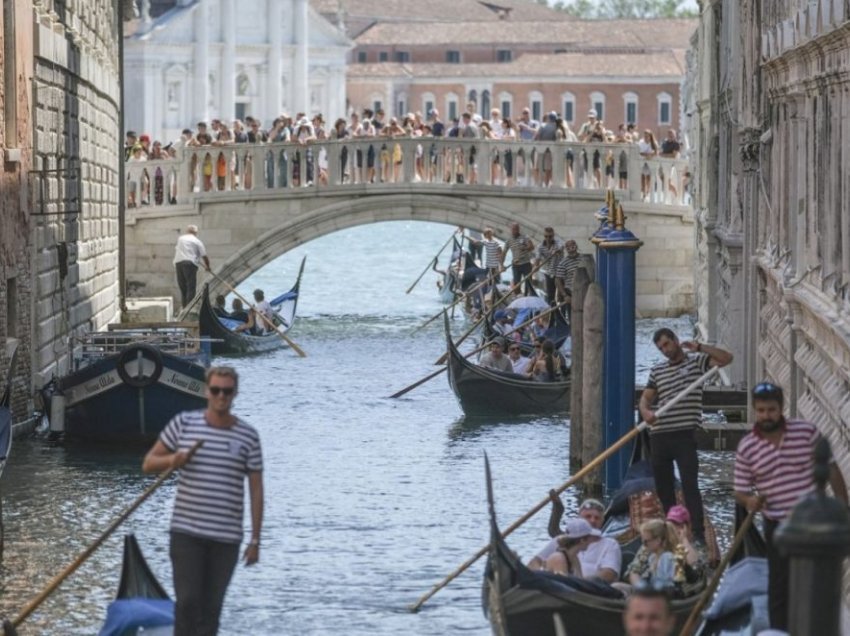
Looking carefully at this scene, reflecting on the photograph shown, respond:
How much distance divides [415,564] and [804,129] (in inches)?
90.2

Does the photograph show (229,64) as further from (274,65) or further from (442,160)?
(442,160)

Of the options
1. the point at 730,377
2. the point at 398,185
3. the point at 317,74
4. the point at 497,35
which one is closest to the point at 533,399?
the point at 730,377

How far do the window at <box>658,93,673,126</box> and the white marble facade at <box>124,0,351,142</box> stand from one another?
6.96 meters

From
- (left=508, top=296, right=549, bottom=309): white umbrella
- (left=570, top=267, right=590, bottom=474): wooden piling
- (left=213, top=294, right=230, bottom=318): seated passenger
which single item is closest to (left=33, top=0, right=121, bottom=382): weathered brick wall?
(left=213, top=294, right=230, bottom=318): seated passenger

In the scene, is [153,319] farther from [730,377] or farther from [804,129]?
[804,129]

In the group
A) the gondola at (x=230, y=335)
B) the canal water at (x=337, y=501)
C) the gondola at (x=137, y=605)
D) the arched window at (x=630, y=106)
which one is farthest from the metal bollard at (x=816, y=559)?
the arched window at (x=630, y=106)

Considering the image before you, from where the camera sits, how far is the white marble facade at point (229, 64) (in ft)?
171

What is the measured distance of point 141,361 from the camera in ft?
42.2

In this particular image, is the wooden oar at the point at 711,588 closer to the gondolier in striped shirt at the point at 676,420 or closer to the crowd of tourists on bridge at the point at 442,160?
the gondolier in striped shirt at the point at 676,420

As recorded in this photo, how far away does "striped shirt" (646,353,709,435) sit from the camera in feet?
29.8

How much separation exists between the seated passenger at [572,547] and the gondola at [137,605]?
4.16 ft

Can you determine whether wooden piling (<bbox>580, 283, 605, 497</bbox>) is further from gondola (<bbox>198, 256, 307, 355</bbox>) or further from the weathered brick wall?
gondola (<bbox>198, 256, 307, 355</bbox>)

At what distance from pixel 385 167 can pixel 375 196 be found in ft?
0.85

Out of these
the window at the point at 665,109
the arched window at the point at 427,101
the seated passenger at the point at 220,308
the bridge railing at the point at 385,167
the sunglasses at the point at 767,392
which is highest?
the arched window at the point at 427,101
